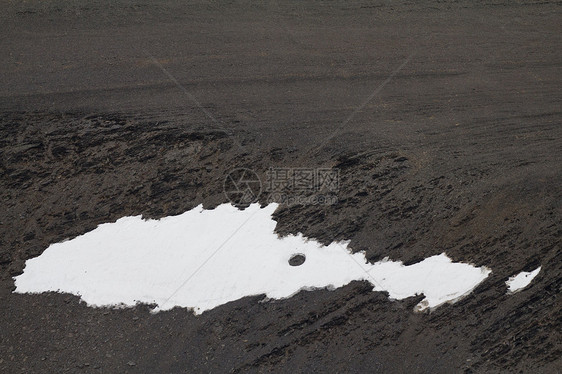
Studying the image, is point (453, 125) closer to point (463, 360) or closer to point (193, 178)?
point (463, 360)

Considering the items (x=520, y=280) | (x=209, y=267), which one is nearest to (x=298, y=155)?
(x=209, y=267)

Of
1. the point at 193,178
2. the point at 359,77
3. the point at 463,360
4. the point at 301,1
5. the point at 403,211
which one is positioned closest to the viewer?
the point at 463,360

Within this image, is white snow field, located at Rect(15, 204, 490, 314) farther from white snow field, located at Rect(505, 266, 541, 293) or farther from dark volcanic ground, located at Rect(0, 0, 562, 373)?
white snow field, located at Rect(505, 266, 541, 293)

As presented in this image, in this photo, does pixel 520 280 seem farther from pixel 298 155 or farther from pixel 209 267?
pixel 209 267

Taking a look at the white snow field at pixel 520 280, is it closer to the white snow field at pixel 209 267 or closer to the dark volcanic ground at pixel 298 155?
the dark volcanic ground at pixel 298 155

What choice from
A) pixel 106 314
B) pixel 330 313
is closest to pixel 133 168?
pixel 106 314

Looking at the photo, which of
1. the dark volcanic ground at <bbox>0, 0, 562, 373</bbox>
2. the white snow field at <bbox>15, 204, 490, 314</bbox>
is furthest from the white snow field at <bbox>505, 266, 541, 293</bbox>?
the white snow field at <bbox>15, 204, 490, 314</bbox>
